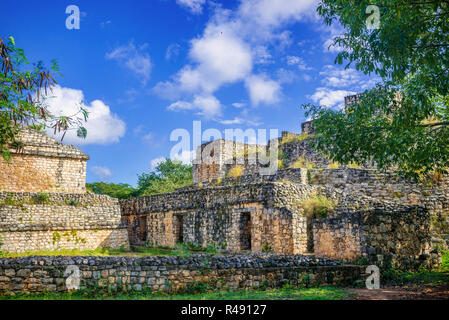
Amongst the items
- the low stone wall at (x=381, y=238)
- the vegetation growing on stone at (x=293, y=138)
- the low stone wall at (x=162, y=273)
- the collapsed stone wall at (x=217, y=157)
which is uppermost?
the vegetation growing on stone at (x=293, y=138)

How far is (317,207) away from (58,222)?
38.4 ft

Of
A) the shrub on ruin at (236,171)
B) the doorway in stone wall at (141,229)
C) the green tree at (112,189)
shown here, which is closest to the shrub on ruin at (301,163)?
the shrub on ruin at (236,171)

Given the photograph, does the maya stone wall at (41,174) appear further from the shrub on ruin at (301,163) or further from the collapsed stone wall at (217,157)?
the shrub on ruin at (301,163)

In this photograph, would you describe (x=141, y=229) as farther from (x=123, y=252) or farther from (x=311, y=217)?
(x=311, y=217)

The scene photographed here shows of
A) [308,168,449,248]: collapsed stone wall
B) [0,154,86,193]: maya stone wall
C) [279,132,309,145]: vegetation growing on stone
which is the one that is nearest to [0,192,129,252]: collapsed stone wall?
[0,154,86,193]: maya stone wall

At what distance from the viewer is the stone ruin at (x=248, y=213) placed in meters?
11.0

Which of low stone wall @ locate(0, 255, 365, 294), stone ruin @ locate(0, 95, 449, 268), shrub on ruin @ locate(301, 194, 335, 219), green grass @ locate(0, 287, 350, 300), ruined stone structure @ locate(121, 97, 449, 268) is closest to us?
green grass @ locate(0, 287, 350, 300)

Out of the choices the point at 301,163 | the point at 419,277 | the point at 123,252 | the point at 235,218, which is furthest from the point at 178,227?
the point at 419,277

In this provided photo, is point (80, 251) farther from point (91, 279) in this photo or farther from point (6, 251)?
point (91, 279)

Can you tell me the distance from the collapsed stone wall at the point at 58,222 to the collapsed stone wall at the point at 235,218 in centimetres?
236

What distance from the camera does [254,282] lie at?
882cm

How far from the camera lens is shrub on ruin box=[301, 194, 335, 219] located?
1396 cm

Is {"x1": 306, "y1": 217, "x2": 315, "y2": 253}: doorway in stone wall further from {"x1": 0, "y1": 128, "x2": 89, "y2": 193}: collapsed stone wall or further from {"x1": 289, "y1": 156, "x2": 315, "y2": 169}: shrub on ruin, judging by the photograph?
{"x1": 0, "y1": 128, "x2": 89, "y2": 193}: collapsed stone wall

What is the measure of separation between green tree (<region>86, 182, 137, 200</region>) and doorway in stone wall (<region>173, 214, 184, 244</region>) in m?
20.1
